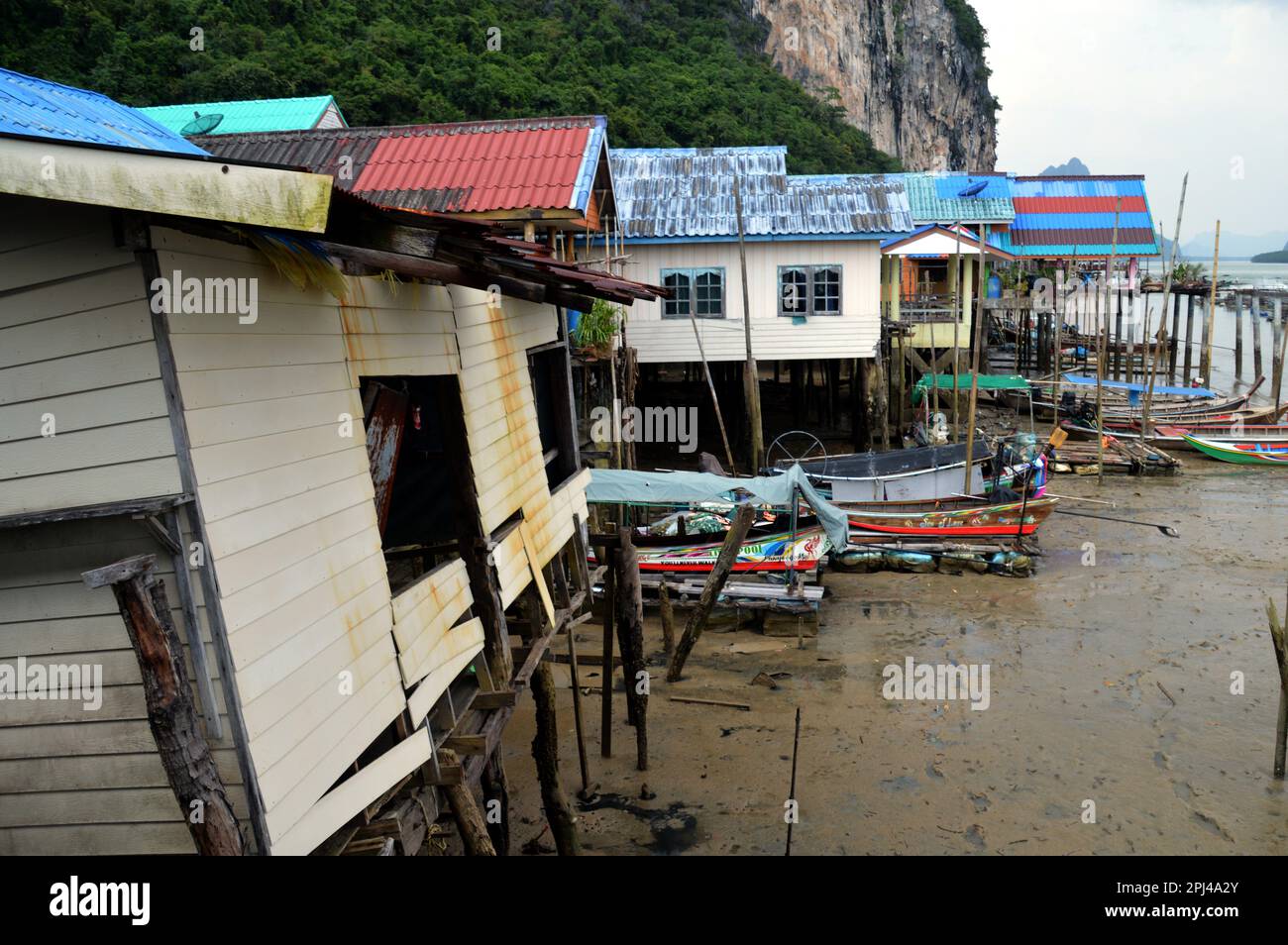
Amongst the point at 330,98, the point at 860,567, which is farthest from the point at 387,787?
the point at 330,98

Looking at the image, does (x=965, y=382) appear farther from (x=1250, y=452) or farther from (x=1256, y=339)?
(x=1256, y=339)

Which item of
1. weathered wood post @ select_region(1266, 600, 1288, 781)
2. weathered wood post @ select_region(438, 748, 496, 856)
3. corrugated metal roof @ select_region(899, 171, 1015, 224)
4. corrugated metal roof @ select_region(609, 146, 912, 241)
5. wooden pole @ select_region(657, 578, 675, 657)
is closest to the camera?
weathered wood post @ select_region(438, 748, 496, 856)

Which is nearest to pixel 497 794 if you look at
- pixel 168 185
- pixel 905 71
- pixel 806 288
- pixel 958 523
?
pixel 168 185

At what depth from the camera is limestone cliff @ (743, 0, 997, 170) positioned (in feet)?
207

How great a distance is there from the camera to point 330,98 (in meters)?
23.4

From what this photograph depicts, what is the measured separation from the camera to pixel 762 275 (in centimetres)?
2261

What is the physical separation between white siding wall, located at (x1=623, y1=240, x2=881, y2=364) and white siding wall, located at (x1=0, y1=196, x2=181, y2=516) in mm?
19228

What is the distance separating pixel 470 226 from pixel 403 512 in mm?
4345

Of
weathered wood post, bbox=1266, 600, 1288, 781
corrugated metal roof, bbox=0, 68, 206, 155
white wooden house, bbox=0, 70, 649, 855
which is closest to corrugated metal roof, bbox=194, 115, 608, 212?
corrugated metal roof, bbox=0, 68, 206, 155

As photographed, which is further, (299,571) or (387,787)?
(387,787)

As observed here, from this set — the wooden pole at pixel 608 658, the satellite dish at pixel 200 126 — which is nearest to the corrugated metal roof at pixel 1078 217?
the satellite dish at pixel 200 126

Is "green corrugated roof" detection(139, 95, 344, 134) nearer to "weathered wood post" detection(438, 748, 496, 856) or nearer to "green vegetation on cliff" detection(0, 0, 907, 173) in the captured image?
"green vegetation on cliff" detection(0, 0, 907, 173)

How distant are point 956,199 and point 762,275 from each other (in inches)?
733
